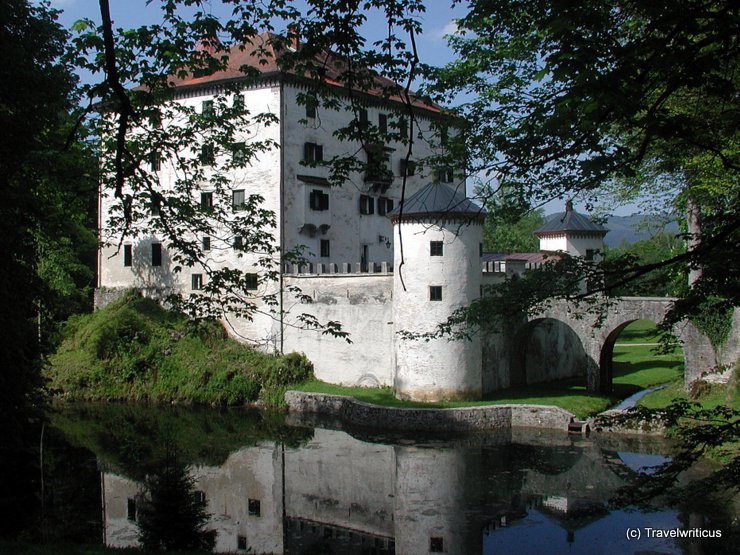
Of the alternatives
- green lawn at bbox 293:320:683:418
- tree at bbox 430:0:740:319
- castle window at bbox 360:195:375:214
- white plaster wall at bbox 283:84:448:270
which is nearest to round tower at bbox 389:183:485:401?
green lawn at bbox 293:320:683:418

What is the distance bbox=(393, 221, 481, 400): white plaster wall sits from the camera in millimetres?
25359

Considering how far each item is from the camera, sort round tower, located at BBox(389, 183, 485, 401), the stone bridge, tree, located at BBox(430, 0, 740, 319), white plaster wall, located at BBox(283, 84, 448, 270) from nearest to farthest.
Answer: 1. tree, located at BBox(430, 0, 740, 319)
2. the stone bridge
3. round tower, located at BBox(389, 183, 485, 401)
4. white plaster wall, located at BBox(283, 84, 448, 270)

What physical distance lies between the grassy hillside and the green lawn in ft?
4.93

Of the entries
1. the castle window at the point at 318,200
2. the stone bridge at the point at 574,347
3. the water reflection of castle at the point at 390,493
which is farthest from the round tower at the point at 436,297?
the castle window at the point at 318,200

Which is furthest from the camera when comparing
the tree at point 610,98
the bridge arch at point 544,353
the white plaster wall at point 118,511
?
the bridge arch at point 544,353

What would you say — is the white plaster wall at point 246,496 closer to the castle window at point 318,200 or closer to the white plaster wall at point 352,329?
the white plaster wall at point 352,329

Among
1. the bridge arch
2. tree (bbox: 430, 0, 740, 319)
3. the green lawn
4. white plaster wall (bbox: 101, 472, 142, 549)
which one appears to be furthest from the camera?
the bridge arch

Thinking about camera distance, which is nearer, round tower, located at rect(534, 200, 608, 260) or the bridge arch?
the bridge arch

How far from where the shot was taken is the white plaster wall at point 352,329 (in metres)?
27.9

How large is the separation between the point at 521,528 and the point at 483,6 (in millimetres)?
11315

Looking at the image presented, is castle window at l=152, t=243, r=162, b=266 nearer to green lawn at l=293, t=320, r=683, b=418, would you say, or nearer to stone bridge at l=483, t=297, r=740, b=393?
green lawn at l=293, t=320, r=683, b=418

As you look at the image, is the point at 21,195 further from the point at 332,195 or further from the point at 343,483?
the point at 332,195

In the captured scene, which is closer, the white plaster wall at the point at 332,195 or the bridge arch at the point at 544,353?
the bridge arch at the point at 544,353

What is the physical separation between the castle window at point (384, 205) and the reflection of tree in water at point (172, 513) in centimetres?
1798
